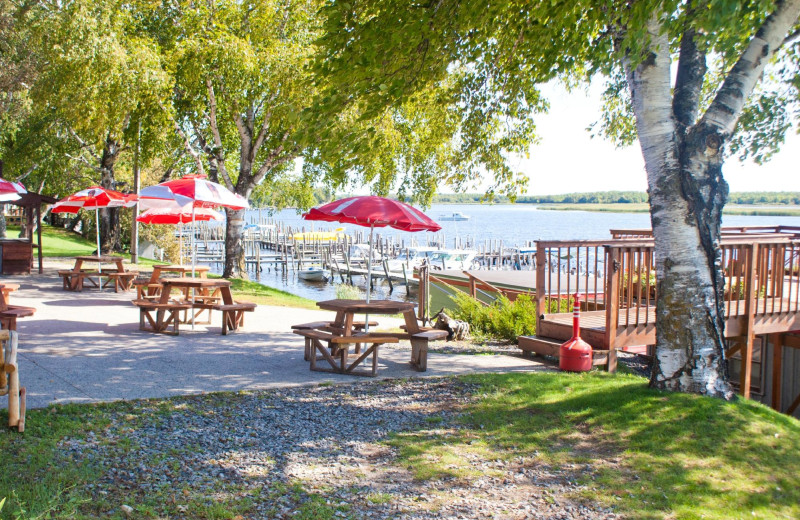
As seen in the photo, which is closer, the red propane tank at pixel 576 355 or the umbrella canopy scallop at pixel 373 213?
the umbrella canopy scallop at pixel 373 213

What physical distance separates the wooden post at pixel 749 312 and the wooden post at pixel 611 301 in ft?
5.90

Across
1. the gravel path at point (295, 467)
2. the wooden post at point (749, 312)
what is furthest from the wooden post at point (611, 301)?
the gravel path at point (295, 467)

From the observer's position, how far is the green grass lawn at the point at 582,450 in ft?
14.4

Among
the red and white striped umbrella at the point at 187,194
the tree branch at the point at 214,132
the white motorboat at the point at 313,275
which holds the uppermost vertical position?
the tree branch at the point at 214,132

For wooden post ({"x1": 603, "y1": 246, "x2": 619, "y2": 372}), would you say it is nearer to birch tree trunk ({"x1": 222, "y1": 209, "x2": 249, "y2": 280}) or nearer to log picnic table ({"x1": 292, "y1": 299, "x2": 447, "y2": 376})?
log picnic table ({"x1": 292, "y1": 299, "x2": 447, "y2": 376})

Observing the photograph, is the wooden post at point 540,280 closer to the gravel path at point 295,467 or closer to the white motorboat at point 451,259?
the gravel path at point 295,467

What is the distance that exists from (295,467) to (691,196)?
4518mm

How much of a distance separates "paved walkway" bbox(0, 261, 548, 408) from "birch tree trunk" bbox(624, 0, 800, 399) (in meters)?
2.41

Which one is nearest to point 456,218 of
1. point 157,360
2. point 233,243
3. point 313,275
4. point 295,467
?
point 313,275

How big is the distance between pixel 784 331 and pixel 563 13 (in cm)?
640

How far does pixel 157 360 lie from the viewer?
8.51 meters

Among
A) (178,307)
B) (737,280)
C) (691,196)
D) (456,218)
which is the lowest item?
(178,307)

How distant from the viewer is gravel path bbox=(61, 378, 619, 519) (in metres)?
4.34

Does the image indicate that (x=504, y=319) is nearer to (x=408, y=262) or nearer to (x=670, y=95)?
(x=670, y=95)
